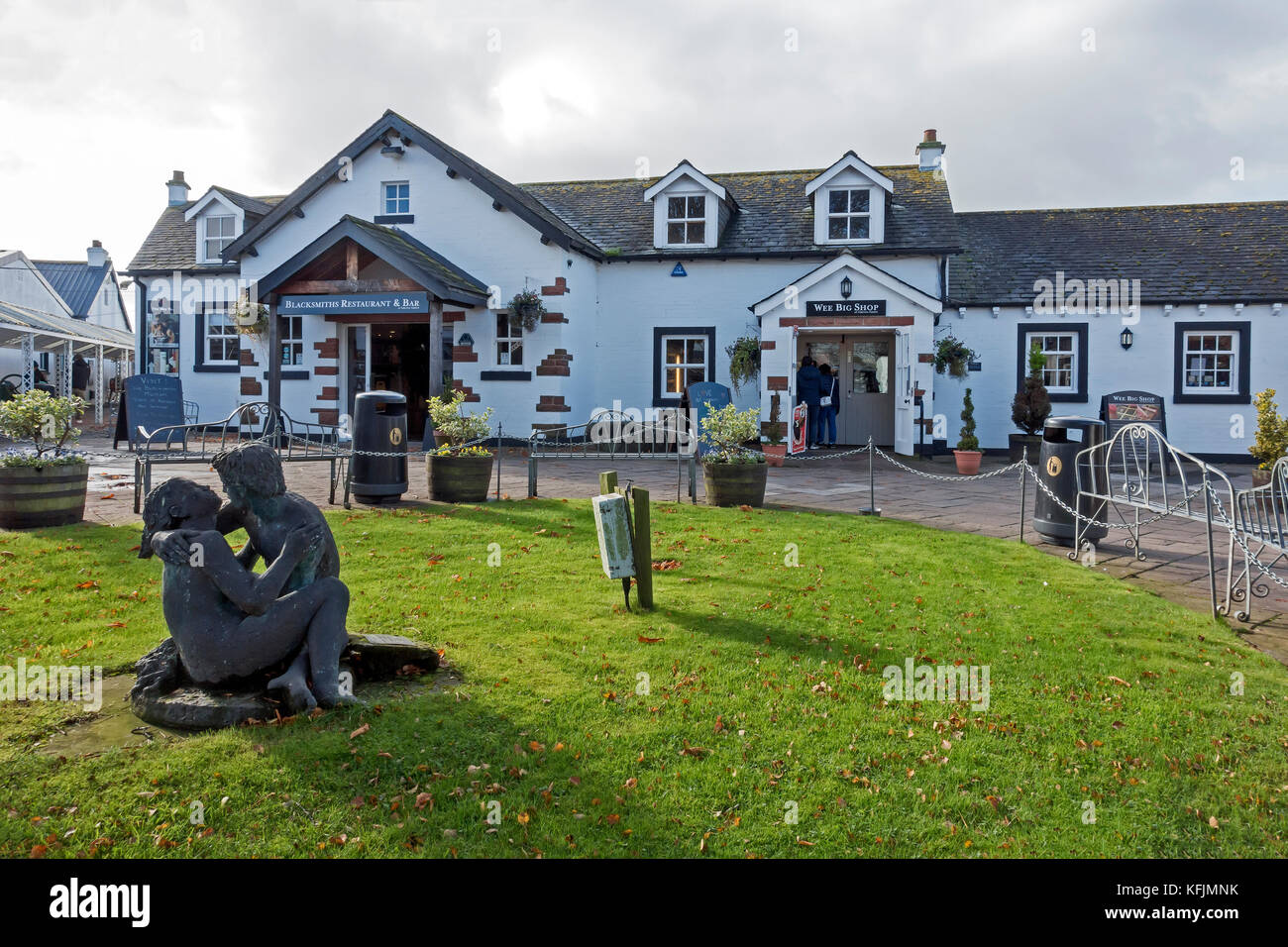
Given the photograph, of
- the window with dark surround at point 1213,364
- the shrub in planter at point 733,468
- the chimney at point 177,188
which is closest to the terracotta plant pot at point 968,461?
the shrub in planter at point 733,468

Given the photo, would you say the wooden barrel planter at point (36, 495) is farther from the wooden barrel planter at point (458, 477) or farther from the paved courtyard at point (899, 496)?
the wooden barrel planter at point (458, 477)

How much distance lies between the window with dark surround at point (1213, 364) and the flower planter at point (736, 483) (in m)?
13.6

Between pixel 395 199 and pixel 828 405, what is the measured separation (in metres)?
10.8

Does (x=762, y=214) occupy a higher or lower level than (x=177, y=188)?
lower

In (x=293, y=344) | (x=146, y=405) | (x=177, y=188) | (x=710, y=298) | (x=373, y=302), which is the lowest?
(x=146, y=405)

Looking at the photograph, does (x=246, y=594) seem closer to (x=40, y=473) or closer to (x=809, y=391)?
(x=40, y=473)

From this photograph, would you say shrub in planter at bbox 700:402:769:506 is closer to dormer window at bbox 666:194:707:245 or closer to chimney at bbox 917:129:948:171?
dormer window at bbox 666:194:707:245

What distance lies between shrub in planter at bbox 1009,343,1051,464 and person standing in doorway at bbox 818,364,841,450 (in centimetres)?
373

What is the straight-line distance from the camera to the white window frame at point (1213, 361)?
19.2m

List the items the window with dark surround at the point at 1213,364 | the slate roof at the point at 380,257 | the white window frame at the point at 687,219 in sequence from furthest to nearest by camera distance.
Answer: the white window frame at the point at 687,219, the window with dark surround at the point at 1213,364, the slate roof at the point at 380,257

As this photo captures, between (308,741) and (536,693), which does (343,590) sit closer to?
(308,741)

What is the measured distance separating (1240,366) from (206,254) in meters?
24.2

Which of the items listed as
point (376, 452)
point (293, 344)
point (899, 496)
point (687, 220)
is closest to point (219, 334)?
point (293, 344)

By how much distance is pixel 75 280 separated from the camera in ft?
140
